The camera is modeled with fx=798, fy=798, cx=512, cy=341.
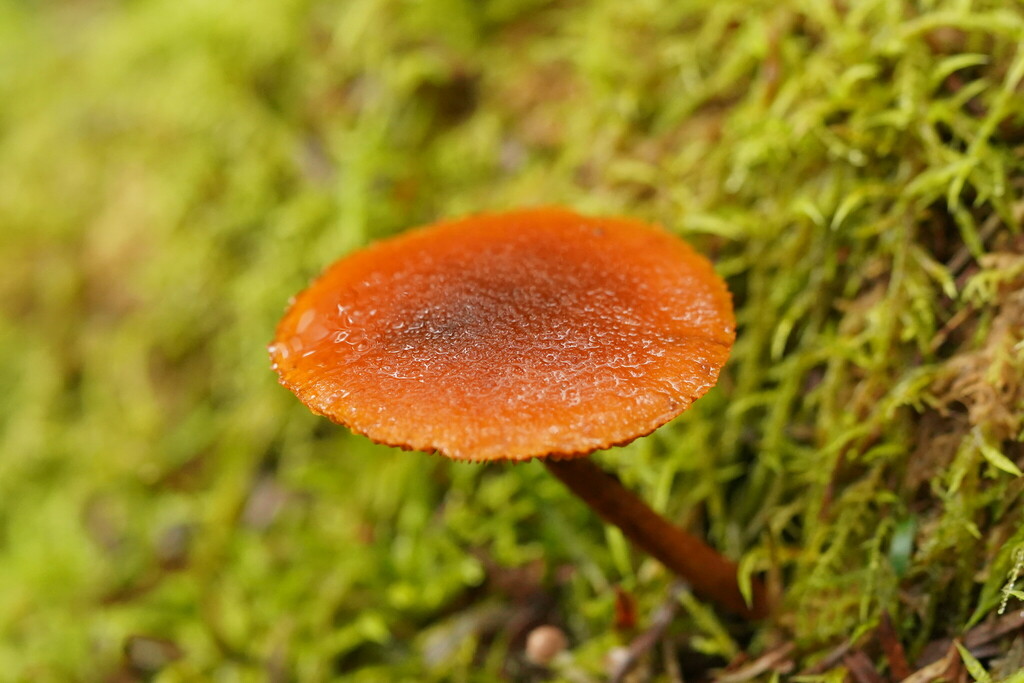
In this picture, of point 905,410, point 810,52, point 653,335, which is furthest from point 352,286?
point 810,52

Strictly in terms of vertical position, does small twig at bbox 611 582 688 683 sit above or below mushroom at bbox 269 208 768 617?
below

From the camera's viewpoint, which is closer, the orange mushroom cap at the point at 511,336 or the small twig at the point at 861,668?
the orange mushroom cap at the point at 511,336

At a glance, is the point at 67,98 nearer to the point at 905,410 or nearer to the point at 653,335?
the point at 653,335

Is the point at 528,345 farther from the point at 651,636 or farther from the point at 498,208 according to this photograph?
the point at 498,208

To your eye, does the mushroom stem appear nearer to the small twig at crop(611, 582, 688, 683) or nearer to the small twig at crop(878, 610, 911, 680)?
the small twig at crop(611, 582, 688, 683)

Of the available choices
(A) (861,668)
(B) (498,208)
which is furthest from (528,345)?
(B) (498,208)

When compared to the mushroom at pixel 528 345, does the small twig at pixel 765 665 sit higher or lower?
lower

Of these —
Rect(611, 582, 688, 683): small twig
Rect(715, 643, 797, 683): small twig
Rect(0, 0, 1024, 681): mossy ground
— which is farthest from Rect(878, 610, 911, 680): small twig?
Rect(611, 582, 688, 683): small twig

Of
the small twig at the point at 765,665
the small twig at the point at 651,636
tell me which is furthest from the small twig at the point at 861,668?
the small twig at the point at 651,636

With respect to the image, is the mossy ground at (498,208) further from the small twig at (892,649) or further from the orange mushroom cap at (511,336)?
the orange mushroom cap at (511,336)
